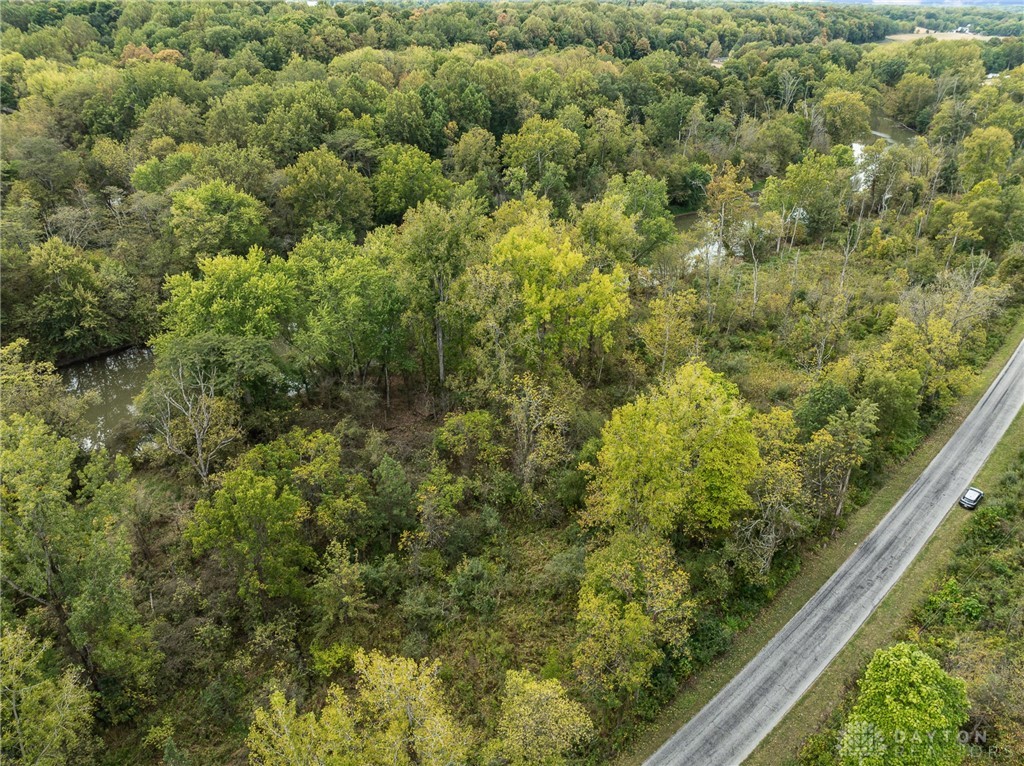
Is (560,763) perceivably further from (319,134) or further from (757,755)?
(319,134)

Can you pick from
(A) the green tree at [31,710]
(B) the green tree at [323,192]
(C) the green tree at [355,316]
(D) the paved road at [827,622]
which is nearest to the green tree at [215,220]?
(B) the green tree at [323,192]

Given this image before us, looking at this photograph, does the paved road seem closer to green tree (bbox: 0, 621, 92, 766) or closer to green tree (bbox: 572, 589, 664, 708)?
green tree (bbox: 572, 589, 664, 708)


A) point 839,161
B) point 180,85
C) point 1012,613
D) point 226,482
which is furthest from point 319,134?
point 1012,613

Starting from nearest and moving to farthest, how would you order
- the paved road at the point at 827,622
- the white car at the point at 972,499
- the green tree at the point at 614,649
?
the green tree at the point at 614,649 < the paved road at the point at 827,622 < the white car at the point at 972,499

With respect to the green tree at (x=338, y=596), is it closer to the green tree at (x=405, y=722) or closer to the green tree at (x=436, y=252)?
the green tree at (x=405, y=722)

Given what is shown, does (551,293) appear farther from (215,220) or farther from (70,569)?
(215,220)

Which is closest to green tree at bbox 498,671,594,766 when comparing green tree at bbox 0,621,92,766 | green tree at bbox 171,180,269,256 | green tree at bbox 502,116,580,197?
green tree at bbox 0,621,92,766

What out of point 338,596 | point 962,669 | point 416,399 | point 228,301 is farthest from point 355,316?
point 962,669
